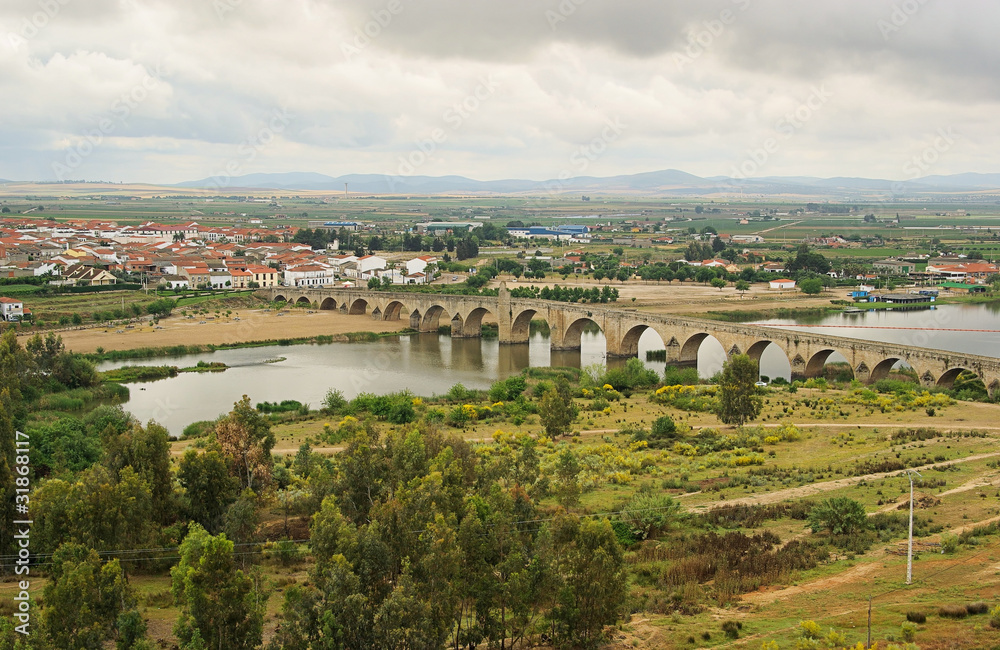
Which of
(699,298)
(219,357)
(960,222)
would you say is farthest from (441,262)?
(960,222)

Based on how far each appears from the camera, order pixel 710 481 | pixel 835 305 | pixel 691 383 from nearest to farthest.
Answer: pixel 710 481, pixel 691 383, pixel 835 305

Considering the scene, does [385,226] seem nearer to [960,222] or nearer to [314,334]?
[314,334]

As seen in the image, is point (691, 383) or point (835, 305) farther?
point (835, 305)

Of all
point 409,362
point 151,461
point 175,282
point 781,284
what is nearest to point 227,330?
point 409,362

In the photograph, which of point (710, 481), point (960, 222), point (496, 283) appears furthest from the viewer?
point (960, 222)

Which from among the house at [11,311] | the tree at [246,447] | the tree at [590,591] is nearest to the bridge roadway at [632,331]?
the house at [11,311]
